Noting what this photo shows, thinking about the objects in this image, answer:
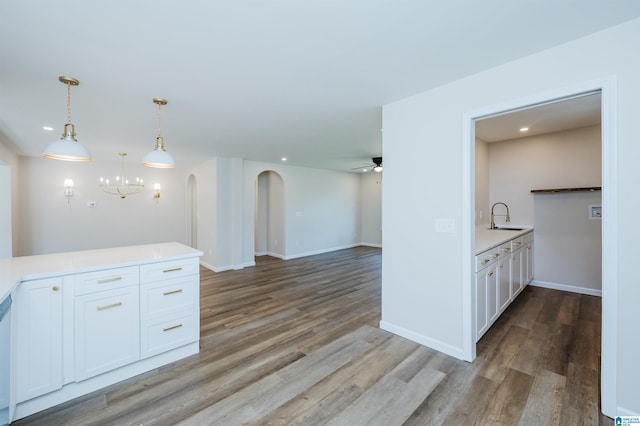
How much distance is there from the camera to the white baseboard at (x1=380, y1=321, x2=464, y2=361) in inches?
93.4

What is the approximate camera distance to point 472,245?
2295mm

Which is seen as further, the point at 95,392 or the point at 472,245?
the point at 472,245

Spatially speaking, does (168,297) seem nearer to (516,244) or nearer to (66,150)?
(66,150)

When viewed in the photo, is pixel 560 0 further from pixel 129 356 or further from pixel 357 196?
pixel 357 196

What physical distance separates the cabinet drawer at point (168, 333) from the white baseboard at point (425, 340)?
6.34ft

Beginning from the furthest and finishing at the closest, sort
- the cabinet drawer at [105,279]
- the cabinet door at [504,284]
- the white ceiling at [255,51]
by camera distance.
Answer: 1. the cabinet door at [504,284]
2. the cabinet drawer at [105,279]
3. the white ceiling at [255,51]

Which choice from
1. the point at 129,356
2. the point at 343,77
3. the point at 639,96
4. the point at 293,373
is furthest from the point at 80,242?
the point at 639,96

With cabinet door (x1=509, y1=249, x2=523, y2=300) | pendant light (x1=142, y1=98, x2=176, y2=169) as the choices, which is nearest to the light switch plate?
cabinet door (x1=509, y1=249, x2=523, y2=300)

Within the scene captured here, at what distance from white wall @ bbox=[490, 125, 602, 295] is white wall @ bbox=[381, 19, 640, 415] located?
297 centimetres

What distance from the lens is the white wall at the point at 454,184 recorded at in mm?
1601

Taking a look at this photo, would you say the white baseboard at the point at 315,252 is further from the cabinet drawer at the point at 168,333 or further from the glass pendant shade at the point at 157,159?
the glass pendant shade at the point at 157,159

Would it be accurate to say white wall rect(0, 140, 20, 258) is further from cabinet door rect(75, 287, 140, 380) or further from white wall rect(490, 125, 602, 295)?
white wall rect(490, 125, 602, 295)

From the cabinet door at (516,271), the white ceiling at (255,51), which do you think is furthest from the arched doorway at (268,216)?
the cabinet door at (516,271)

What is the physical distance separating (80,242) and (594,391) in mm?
8284
